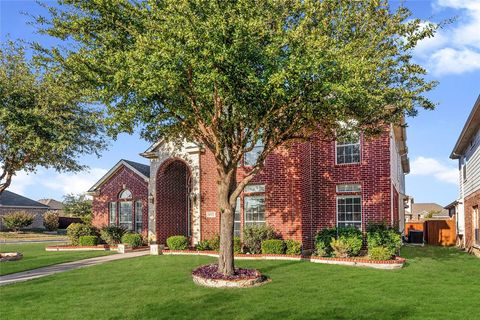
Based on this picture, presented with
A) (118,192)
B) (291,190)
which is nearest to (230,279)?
(291,190)

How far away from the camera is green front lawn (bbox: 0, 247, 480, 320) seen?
915 cm

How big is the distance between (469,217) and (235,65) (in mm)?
18682

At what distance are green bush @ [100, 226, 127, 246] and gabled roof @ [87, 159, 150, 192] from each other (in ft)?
11.0

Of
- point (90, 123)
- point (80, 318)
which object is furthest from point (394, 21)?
point (90, 123)

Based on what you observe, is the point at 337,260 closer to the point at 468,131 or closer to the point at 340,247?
the point at 340,247

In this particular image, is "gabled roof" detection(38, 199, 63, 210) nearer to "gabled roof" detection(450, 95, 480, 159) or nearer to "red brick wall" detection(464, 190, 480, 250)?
"gabled roof" detection(450, 95, 480, 159)

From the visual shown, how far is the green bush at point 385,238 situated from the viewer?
16.3 metres

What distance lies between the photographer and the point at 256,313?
908 centimetres

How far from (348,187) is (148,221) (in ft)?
36.0

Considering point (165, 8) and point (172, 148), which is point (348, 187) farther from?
point (165, 8)

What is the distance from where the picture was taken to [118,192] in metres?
25.6

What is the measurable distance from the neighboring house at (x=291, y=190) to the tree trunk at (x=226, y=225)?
5442mm

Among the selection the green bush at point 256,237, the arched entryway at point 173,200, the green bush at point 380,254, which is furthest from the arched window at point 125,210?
the green bush at point 380,254

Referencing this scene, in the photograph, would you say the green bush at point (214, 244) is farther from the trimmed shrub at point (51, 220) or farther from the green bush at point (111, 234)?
the trimmed shrub at point (51, 220)
